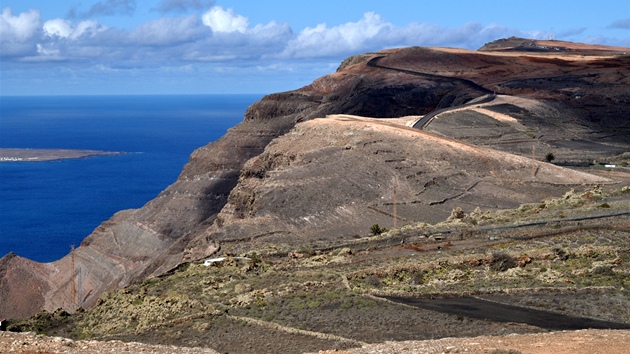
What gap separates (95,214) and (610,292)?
93375mm

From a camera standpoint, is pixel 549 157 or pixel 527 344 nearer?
pixel 527 344

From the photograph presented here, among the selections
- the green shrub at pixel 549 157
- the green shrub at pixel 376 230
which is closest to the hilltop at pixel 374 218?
the green shrub at pixel 549 157

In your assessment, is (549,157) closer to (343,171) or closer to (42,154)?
(343,171)

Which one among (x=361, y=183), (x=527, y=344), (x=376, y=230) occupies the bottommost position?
(x=376, y=230)

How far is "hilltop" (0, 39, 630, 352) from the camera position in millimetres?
30016

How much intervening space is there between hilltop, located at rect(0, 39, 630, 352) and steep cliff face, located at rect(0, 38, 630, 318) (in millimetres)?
203

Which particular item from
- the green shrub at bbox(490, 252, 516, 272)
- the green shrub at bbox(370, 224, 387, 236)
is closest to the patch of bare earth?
the green shrub at bbox(490, 252, 516, 272)

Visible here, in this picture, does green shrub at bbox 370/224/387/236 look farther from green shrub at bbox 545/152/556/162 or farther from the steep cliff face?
green shrub at bbox 545/152/556/162

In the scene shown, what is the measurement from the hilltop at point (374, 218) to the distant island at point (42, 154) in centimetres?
9647

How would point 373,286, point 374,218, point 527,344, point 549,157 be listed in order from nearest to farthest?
point 527,344 → point 373,286 → point 374,218 → point 549,157

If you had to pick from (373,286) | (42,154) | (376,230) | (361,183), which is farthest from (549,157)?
(42,154)

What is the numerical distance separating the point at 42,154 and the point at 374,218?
15486cm

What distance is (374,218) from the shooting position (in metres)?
50.2

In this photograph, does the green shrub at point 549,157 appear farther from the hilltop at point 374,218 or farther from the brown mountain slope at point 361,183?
the brown mountain slope at point 361,183
